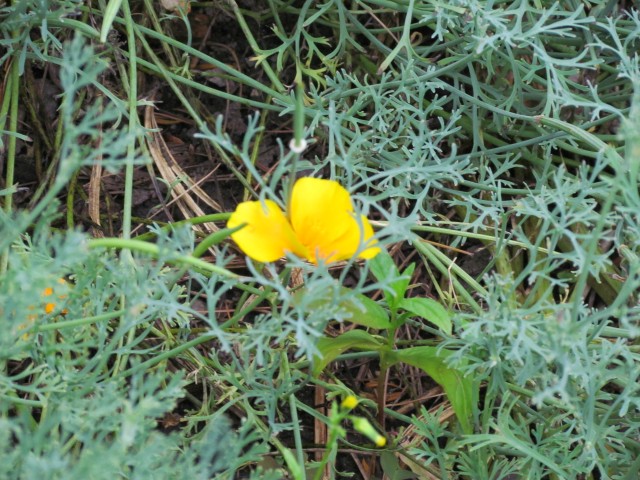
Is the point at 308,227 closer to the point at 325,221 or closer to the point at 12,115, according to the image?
the point at 325,221

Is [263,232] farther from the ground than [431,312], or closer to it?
farther from the ground

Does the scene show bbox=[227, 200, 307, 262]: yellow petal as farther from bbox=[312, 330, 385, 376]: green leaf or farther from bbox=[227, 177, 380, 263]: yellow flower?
bbox=[312, 330, 385, 376]: green leaf

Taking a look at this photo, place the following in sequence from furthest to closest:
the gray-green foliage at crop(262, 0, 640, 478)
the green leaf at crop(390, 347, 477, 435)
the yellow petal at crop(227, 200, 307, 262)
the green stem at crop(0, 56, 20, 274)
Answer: the green stem at crop(0, 56, 20, 274) → the green leaf at crop(390, 347, 477, 435) → the gray-green foliage at crop(262, 0, 640, 478) → the yellow petal at crop(227, 200, 307, 262)

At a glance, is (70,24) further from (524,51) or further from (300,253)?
(524,51)

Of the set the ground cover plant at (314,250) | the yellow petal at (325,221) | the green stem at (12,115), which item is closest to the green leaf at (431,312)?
the ground cover plant at (314,250)

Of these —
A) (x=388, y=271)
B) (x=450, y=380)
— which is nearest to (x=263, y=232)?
(x=388, y=271)

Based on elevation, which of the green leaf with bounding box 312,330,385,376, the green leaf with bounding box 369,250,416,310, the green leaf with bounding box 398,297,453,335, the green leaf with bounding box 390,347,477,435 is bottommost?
the green leaf with bounding box 390,347,477,435

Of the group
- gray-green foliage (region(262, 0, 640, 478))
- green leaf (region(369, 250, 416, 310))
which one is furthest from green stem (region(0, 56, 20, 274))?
green leaf (region(369, 250, 416, 310))

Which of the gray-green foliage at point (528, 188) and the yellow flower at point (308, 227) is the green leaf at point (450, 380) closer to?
the gray-green foliage at point (528, 188)
